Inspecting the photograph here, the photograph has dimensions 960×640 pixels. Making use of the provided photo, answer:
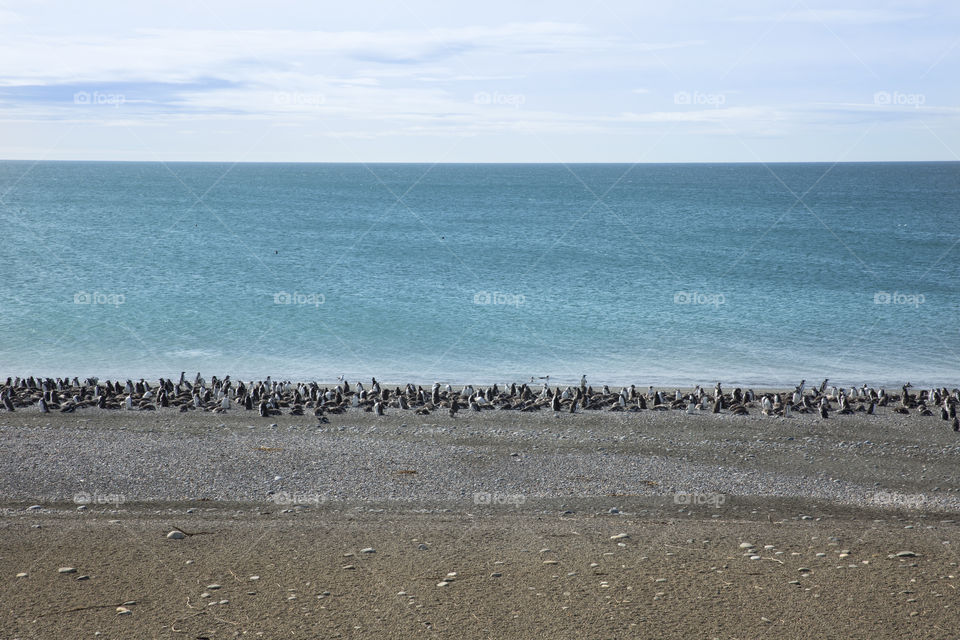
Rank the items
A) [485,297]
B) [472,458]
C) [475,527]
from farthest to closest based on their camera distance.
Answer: [485,297]
[472,458]
[475,527]

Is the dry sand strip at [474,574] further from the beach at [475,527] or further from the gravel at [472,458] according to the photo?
the gravel at [472,458]

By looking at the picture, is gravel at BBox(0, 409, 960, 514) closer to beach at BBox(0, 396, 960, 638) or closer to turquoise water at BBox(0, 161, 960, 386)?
beach at BBox(0, 396, 960, 638)

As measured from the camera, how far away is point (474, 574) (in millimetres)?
10914

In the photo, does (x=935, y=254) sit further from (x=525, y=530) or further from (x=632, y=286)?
(x=525, y=530)

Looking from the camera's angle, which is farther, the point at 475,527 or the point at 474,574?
the point at 475,527

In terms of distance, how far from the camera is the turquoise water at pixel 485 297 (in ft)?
103

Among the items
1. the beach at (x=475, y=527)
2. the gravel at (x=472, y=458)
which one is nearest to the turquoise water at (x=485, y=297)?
the gravel at (x=472, y=458)

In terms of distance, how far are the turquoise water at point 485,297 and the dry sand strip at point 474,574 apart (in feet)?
51.8

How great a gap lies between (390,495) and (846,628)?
8426mm

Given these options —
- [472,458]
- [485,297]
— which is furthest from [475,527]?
[485,297]

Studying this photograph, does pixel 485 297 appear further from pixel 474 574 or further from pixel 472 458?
pixel 474 574

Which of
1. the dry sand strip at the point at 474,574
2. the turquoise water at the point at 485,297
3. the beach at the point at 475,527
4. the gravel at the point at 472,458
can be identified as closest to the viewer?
the dry sand strip at the point at 474,574

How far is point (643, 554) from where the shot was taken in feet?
38.2

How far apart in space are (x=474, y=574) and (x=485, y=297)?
35259mm
